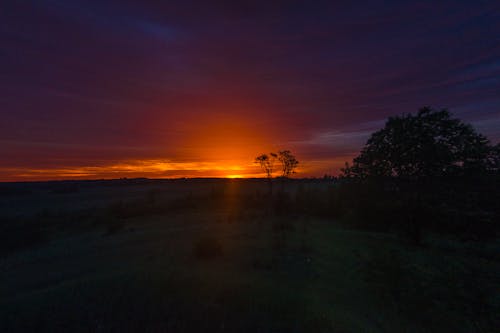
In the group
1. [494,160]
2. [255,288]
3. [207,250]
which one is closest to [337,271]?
[255,288]

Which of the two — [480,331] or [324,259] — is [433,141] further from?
[480,331]

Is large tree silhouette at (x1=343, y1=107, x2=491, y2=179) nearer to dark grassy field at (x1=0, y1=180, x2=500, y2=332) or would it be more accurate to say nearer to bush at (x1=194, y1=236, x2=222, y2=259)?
dark grassy field at (x1=0, y1=180, x2=500, y2=332)

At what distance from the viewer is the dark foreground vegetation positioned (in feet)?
20.7

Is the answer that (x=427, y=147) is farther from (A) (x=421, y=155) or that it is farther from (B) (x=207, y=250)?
(B) (x=207, y=250)

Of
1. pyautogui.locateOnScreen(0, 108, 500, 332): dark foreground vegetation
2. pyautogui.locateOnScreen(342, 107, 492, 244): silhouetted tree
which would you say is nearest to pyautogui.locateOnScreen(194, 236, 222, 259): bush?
pyautogui.locateOnScreen(0, 108, 500, 332): dark foreground vegetation

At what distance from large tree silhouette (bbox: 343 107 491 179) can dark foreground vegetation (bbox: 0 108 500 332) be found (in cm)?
6

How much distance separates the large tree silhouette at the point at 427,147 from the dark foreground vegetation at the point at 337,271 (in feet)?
0.19

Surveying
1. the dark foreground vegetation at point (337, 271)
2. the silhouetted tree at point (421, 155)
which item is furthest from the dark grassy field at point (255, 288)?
the silhouetted tree at point (421, 155)

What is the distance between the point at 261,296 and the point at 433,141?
1301 cm

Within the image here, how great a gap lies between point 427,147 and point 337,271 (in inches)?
337

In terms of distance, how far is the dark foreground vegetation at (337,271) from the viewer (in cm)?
630

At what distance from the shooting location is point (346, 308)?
7.29 m

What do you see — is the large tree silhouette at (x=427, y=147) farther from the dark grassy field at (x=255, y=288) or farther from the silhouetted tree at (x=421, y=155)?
the dark grassy field at (x=255, y=288)

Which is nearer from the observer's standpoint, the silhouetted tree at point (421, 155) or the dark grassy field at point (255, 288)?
the dark grassy field at point (255, 288)
